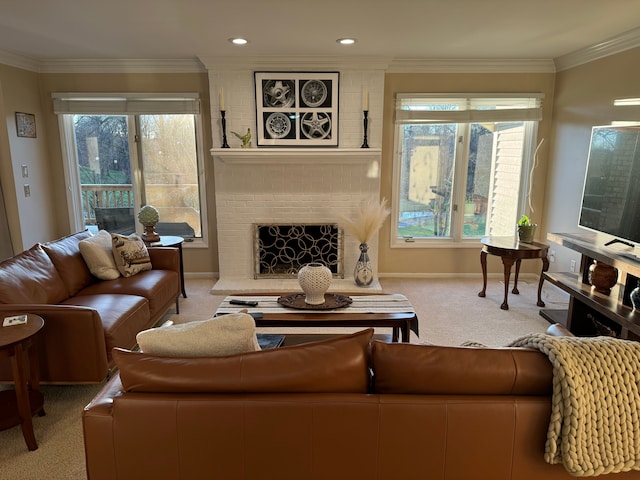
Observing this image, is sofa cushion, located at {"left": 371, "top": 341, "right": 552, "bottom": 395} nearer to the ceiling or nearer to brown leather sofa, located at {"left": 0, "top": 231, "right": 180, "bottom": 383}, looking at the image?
brown leather sofa, located at {"left": 0, "top": 231, "right": 180, "bottom": 383}

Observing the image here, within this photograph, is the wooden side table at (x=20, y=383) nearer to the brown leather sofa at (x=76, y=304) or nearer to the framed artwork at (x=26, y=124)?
the brown leather sofa at (x=76, y=304)

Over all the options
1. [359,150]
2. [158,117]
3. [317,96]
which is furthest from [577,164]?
[158,117]

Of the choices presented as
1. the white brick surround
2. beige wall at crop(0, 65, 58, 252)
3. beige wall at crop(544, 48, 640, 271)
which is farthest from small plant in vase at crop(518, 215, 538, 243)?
beige wall at crop(0, 65, 58, 252)

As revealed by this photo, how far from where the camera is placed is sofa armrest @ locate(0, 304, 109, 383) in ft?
7.94

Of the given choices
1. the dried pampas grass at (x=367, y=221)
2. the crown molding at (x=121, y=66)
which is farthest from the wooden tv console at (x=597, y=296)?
the crown molding at (x=121, y=66)

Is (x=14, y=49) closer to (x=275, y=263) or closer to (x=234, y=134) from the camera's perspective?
(x=234, y=134)

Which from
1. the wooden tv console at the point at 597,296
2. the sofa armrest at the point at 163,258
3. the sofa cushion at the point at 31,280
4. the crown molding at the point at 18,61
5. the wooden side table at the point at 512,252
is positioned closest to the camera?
the sofa cushion at the point at 31,280

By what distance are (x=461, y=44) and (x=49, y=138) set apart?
4.33 meters

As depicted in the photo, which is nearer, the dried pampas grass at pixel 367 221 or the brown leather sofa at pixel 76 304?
the brown leather sofa at pixel 76 304

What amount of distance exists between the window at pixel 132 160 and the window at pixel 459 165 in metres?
2.30

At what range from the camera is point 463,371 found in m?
1.36

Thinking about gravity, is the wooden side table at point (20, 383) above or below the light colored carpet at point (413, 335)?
above

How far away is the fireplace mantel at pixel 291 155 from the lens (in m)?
4.47

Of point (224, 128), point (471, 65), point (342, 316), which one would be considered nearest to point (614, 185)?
point (471, 65)
